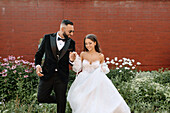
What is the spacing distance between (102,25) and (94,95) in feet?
13.3

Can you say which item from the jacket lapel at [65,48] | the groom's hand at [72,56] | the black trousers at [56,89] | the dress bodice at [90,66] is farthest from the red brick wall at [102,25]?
the black trousers at [56,89]

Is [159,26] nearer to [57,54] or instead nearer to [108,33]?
[108,33]

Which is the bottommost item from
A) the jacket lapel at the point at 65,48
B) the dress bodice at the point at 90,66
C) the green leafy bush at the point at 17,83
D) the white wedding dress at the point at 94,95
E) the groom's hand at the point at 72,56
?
the green leafy bush at the point at 17,83

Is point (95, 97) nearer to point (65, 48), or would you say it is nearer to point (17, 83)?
point (65, 48)

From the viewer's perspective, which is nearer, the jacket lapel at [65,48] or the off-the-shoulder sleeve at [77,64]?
the jacket lapel at [65,48]

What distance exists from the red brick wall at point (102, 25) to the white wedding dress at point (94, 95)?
3423mm

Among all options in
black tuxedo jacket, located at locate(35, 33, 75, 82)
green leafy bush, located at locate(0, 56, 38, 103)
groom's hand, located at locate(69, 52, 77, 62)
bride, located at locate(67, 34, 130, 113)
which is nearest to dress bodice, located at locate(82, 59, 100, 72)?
bride, located at locate(67, 34, 130, 113)

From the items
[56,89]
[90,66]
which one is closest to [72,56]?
[90,66]

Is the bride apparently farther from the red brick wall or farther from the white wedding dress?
the red brick wall

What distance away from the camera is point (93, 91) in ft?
9.47

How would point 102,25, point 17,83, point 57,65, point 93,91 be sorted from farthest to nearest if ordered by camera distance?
point 102,25, point 17,83, point 93,91, point 57,65

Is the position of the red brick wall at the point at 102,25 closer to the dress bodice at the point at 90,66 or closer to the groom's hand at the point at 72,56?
the dress bodice at the point at 90,66

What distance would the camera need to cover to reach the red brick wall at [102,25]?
6.25 meters

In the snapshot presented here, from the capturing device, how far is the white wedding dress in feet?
9.27
